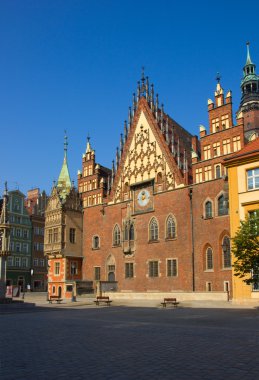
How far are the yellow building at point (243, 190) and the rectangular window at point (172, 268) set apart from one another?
40.0 feet

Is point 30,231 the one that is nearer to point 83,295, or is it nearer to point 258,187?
point 83,295

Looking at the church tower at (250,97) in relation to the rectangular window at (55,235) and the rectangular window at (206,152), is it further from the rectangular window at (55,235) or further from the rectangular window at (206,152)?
the rectangular window at (55,235)

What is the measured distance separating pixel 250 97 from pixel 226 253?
66557 mm

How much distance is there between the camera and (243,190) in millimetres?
31797

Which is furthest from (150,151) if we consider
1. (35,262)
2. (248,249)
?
(35,262)

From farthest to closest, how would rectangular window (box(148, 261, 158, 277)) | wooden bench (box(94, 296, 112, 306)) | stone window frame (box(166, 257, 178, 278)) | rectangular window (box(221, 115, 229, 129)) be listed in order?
rectangular window (box(148, 261, 158, 277)) → stone window frame (box(166, 257, 178, 278)) → rectangular window (box(221, 115, 229, 129)) → wooden bench (box(94, 296, 112, 306))

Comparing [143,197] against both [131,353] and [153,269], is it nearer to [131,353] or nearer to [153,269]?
[153,269]

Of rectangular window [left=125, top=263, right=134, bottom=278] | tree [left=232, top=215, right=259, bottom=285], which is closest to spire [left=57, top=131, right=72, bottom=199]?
rectangular window [left=125, top=263, right=134, bottom=278]

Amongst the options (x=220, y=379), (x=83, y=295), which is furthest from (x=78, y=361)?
(x=83, y=295)

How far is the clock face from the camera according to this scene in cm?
4719

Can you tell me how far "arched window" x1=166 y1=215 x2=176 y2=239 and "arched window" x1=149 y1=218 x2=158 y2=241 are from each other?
1754 millimetres

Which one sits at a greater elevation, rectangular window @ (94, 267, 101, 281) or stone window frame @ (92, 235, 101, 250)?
stone window frame @ (92, 235, 101, 250)

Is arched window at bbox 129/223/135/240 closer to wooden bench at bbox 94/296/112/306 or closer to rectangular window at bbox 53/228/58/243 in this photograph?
rectangular window at bbox 53/228/58/243

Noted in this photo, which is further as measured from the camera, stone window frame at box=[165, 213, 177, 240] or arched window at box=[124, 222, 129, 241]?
arched window at box=[124, 222, 129, 241]
